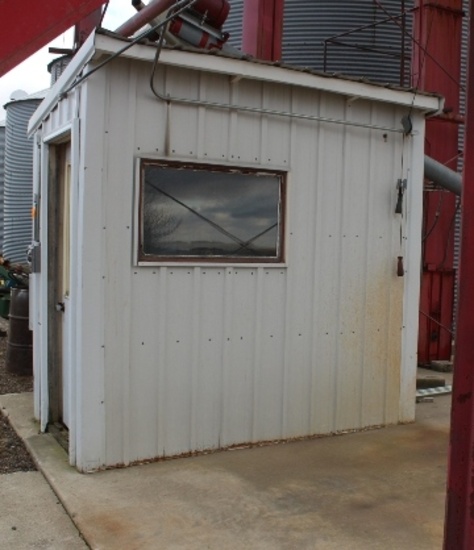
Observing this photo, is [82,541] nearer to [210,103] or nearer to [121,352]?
[121,352]

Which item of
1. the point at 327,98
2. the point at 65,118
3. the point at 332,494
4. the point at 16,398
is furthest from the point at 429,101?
the point at 16,398

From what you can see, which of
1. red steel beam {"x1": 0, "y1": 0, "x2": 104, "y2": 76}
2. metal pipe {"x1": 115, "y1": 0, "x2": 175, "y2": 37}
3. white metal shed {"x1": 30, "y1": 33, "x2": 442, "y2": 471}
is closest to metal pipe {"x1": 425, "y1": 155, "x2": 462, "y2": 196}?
white metal shed {"x1": 30, "y1": 33, "x2": 442, "y2": 471}

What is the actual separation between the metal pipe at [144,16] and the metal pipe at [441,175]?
2992mm

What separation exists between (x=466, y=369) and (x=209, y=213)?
3080 millimetres

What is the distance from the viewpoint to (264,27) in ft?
26.7

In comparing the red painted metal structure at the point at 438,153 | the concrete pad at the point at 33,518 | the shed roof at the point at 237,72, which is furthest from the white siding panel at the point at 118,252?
the red painted metal structure at the point at 438,153

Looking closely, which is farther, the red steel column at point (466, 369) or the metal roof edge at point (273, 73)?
the metal roof edge at point (273, 73)

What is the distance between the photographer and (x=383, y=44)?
9.99m

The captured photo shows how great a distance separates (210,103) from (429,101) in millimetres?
2088

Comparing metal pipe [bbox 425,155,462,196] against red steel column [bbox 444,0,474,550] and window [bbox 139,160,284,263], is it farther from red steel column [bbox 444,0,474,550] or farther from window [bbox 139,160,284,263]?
red steel column [bbox 444,0,474,550]

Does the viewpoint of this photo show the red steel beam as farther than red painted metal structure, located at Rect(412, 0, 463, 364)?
No

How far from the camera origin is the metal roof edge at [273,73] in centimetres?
445

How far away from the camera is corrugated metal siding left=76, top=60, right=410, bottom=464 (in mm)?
4641

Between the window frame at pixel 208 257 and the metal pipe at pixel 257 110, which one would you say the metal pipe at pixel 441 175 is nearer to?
the metal pipe at pixel 257 110
